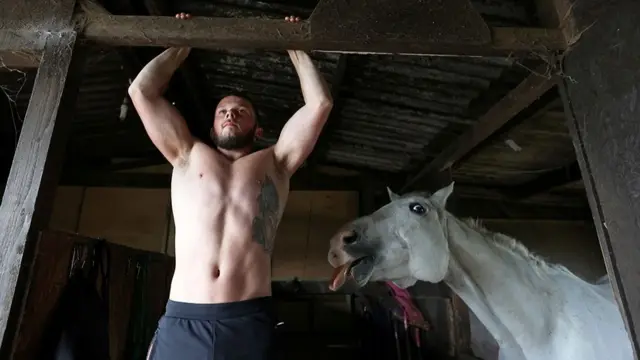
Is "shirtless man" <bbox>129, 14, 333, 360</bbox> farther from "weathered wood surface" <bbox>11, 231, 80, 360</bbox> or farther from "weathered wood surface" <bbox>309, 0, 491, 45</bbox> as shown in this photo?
"weathered wood surface" <bbox>11, 231, 80, 360</bbox>

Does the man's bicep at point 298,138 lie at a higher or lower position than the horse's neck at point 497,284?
higher

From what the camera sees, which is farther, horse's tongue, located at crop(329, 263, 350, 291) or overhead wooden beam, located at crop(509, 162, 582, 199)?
overhead wooden beam, located at crop(509, 162, 582, 199)

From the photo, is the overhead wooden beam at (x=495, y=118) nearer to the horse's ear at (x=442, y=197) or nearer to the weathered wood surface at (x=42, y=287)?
the horse's ear at (x=442, y=197)

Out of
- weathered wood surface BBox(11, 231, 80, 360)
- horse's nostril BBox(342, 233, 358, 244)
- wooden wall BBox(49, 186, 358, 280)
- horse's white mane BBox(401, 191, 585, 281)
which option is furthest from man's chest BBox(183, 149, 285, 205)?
wooden wall BBox(49, 186, 358, 280)

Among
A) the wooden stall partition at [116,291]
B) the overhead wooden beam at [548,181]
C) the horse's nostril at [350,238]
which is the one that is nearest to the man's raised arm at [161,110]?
the wooden stall partition at [116,291]

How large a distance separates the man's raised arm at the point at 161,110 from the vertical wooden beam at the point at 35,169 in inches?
7.8

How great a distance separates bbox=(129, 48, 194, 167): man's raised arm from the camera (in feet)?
4.99

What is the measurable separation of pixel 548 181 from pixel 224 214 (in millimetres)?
3130

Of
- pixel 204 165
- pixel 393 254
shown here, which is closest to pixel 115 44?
pixel 204 165

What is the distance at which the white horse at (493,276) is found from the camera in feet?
5.25

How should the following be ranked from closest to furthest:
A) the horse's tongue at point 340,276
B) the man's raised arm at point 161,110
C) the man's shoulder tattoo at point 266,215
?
the man's shoulder tattoo at point 266,215
the man's raised arm at point 161,110
the horse's tongue at point 340,276

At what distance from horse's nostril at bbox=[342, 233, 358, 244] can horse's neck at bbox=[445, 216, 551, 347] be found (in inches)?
16.2

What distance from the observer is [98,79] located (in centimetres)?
296

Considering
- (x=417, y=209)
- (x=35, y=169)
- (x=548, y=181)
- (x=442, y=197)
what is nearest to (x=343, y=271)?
(x=417, y=209)
